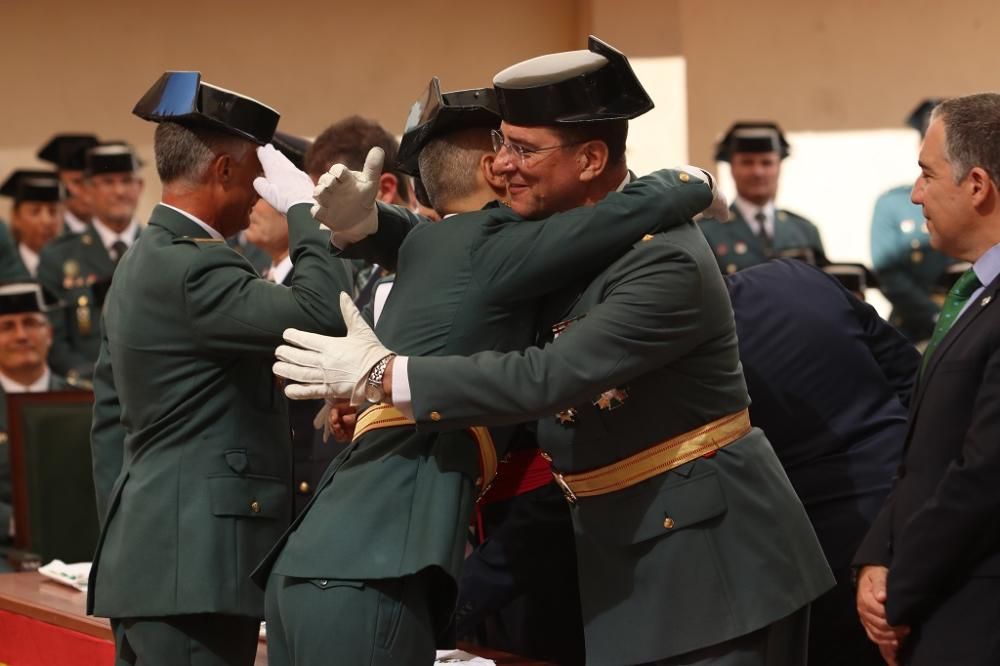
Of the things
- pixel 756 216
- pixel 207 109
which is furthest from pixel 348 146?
pixel 756 216

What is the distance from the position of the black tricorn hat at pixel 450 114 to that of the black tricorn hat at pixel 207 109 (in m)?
0.36

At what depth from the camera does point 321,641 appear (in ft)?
6.79

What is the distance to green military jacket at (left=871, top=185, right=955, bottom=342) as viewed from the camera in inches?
245

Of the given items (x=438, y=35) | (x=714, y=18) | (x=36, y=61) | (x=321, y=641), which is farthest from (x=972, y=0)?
(x=321, y=641)

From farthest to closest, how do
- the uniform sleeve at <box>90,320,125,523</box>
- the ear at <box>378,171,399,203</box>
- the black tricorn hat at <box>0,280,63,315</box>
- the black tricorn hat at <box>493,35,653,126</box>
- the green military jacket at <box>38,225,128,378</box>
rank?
the green military jacket at <box>38,225,128,378</box>
the black tricorn hat at <box>0,280,63,315</box>
the ear at <box>378,171,399,203</box>
the uniform sleeve at <box>90,320,125,523</box>
the black tricorn hat at <box>493,35,653,126</box>

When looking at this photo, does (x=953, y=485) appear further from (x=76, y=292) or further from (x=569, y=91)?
(x=76, y=292)

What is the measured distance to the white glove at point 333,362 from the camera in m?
2.05

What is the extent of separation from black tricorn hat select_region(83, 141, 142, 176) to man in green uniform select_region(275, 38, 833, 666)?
456 cm

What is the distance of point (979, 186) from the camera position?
2211mm

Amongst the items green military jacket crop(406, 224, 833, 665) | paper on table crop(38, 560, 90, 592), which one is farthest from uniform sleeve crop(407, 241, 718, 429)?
paper on table crop(38, 560, 90, 592)

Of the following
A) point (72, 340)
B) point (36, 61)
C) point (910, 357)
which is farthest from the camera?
point (36, 61)

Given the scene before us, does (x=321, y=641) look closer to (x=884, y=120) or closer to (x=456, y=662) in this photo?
(x=456, y=662)

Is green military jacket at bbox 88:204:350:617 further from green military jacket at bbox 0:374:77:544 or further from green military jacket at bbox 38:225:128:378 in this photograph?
green military jacket at bbox 38:225:128:378

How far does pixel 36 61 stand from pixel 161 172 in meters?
5.16
